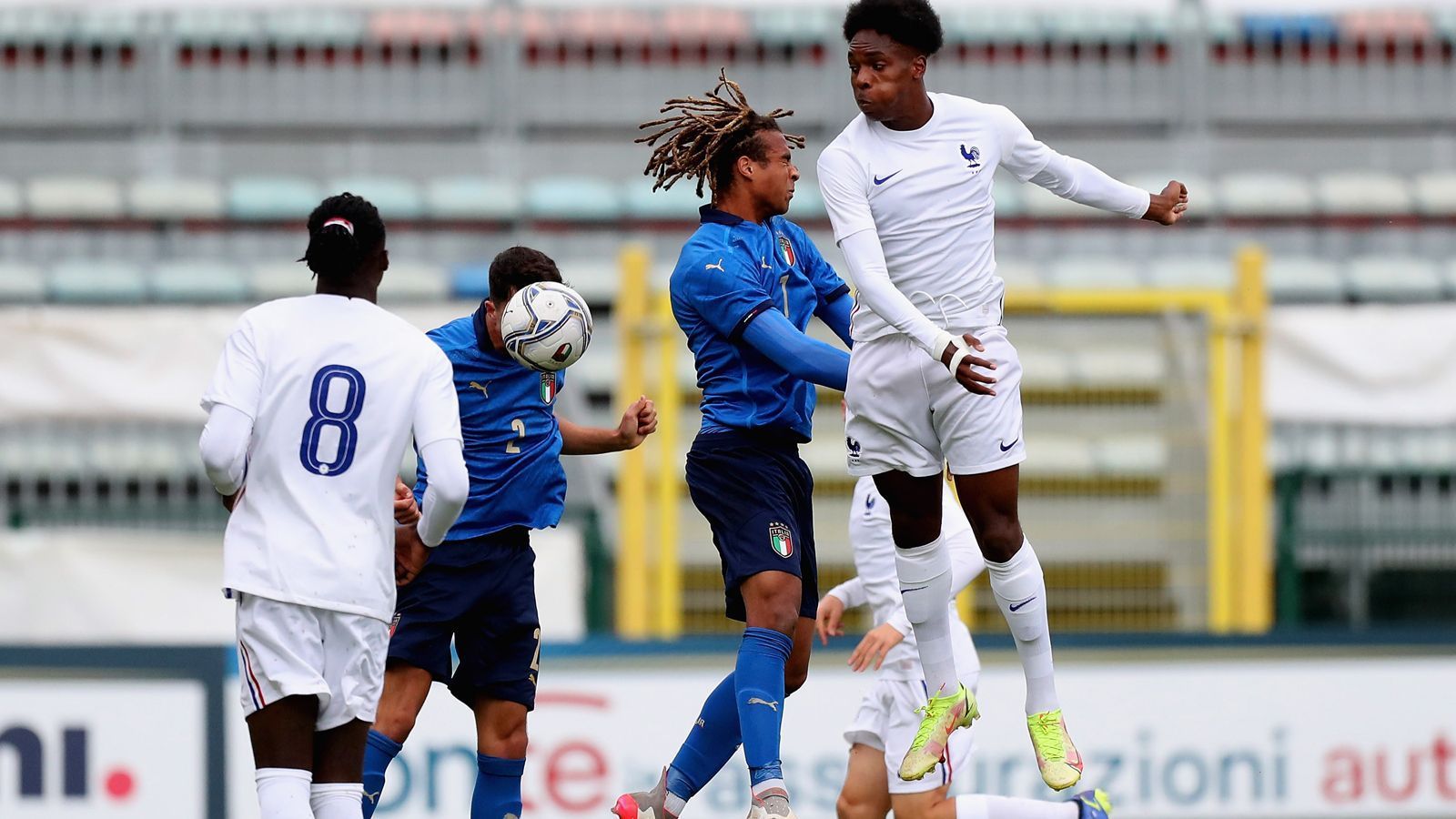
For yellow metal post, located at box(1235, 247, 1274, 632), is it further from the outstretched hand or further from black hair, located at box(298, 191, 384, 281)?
black hair, located at box(298, 191, 384, 281)

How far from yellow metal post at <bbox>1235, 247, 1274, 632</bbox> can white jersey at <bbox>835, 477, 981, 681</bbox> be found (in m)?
3.72

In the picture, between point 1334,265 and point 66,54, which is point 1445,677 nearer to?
point 1334,265

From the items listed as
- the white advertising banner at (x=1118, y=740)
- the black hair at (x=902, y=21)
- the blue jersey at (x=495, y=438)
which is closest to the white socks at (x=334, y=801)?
the blue jersey at (x=495, y=438)

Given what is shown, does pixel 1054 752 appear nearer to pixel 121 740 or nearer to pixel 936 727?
pixel 936 727

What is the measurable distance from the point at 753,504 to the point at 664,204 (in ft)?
25.2

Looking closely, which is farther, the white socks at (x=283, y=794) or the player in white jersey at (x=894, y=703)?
the player in white jersey at (x=894, y=703)

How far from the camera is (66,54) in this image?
44.1ft

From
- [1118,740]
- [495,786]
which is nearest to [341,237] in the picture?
[495,786]

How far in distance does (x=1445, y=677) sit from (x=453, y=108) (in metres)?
7.70

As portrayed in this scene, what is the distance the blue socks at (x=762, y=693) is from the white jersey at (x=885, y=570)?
1026 mm

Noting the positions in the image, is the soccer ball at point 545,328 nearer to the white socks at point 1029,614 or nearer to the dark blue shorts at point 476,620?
the dark blue shorts at point 476,620

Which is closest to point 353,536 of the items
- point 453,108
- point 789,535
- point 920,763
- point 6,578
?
point 789,535

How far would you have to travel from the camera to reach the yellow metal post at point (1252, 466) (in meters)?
9.73

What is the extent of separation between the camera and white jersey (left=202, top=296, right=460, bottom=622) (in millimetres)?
4598
